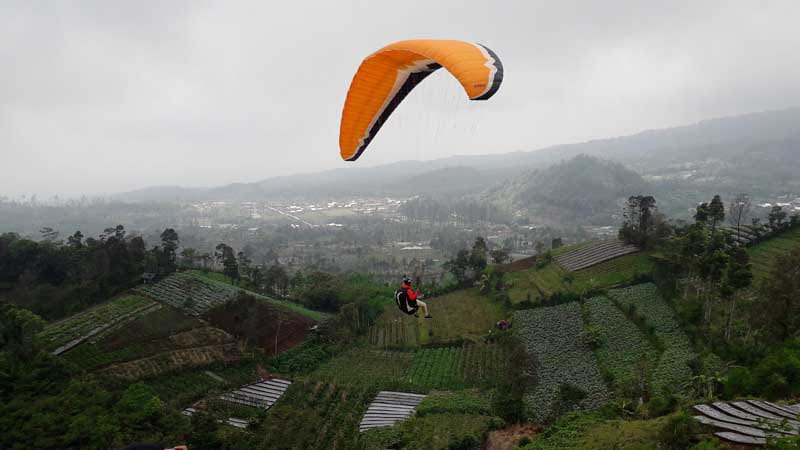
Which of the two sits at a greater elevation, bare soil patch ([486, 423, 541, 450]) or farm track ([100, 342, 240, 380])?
farm track ([100, 342, 240, 380])

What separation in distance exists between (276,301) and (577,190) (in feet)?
349

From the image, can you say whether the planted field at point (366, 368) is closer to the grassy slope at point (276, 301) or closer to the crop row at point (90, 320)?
the grassy slope at point (276, 301)

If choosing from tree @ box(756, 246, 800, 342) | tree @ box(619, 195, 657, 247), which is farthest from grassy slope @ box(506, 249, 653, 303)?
tree @ box(756, 246, 800, 342)

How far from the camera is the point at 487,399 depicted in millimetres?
17406

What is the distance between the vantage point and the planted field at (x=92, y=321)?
70.2 ft

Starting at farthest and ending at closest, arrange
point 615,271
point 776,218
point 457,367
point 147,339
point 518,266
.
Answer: point 518,266 < point 776,218 < point 615,271 < point 147,339 < point 457,367

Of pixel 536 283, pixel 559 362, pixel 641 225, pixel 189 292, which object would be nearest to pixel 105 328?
pixel 189 292

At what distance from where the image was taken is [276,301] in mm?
30828

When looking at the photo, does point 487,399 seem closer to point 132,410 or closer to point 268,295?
point 132,410

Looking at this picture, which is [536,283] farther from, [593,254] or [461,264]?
[461,264]

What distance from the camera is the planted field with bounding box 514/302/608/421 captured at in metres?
15.9

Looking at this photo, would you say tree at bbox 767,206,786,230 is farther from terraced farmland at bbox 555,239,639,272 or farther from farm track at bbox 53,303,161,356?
farm track at bbox 53,303,161,356

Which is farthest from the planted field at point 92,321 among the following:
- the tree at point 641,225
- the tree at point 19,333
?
the tree at point 641,225

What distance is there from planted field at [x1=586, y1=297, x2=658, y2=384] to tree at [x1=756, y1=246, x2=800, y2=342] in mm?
4106
